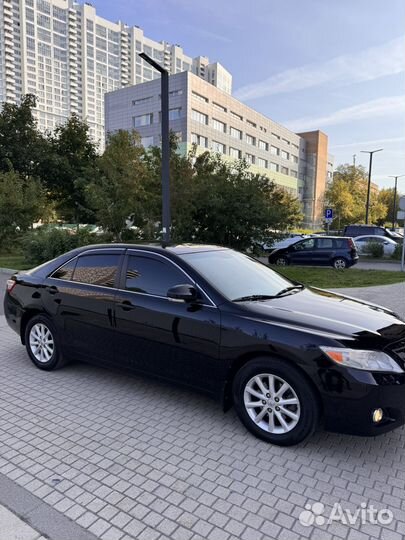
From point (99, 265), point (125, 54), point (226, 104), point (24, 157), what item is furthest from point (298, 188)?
point (99, 265)

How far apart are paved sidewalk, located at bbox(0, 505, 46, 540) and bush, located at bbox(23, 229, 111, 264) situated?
1213 cm

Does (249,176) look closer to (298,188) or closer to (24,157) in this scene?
(24,157)

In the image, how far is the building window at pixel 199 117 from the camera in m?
51.1

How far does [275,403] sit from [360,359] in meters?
0.73

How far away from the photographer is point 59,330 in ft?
15.1

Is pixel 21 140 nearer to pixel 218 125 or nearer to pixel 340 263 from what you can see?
pixel 340 263

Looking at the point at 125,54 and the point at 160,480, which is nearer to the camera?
the point at 160,480

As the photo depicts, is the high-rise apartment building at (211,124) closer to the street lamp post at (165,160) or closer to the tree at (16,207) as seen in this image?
the tree at (16,207)

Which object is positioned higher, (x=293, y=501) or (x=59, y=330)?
(x=59, y=330)

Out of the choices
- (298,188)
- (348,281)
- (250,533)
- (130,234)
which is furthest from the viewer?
(298,188)

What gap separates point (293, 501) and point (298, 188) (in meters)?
86.0

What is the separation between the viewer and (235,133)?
61500 mm

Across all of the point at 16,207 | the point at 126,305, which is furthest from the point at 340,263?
the point at 16,207

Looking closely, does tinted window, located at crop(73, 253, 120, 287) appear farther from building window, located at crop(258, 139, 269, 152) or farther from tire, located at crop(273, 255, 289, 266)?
building window, located at crop(258, 139, 269, 152)
